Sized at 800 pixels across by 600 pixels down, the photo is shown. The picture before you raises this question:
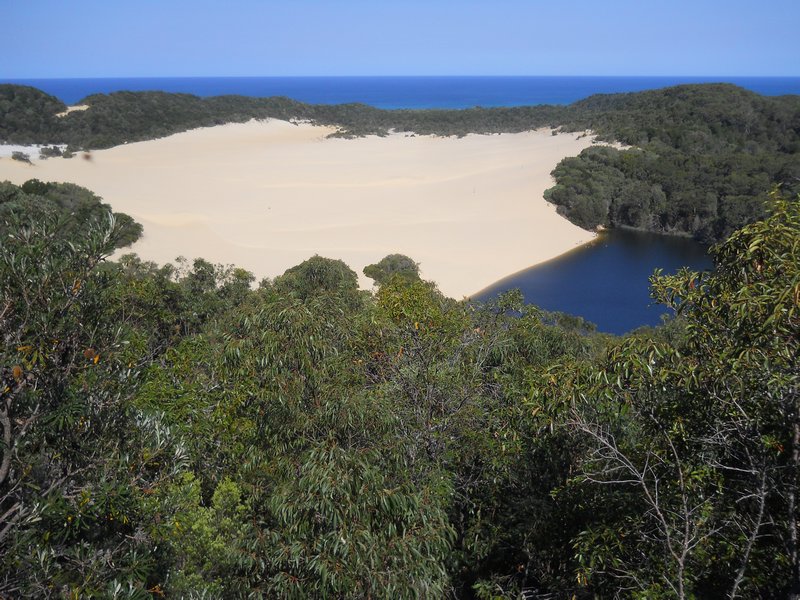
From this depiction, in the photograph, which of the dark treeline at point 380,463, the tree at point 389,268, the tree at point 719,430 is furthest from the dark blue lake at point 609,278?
the tree at point 719,430

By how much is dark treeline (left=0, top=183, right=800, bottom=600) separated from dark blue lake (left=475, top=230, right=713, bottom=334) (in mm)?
21393

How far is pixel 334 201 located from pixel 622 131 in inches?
1511

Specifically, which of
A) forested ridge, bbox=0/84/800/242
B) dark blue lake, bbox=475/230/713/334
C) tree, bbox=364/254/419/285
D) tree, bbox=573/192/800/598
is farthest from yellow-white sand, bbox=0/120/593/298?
tree, bbox=573/192/800/598

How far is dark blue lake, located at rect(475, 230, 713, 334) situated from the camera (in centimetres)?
2998

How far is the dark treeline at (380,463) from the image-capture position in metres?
4.09

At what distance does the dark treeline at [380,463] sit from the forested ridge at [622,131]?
1298 inches

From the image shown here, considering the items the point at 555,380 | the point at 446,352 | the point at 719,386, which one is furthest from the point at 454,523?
the point at 719,386

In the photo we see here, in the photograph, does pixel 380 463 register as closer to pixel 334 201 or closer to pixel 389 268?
pixel 389 268

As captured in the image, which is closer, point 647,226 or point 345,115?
point 647,226

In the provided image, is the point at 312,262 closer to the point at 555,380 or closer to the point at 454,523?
the point at 454,523

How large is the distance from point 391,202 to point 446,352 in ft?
140

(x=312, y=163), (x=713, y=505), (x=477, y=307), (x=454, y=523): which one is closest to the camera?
(x=713, y=505)

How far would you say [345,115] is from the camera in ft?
313

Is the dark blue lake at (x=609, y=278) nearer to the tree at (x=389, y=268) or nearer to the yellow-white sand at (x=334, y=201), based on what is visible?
the yellow-white sand at (x=334, y=201)
